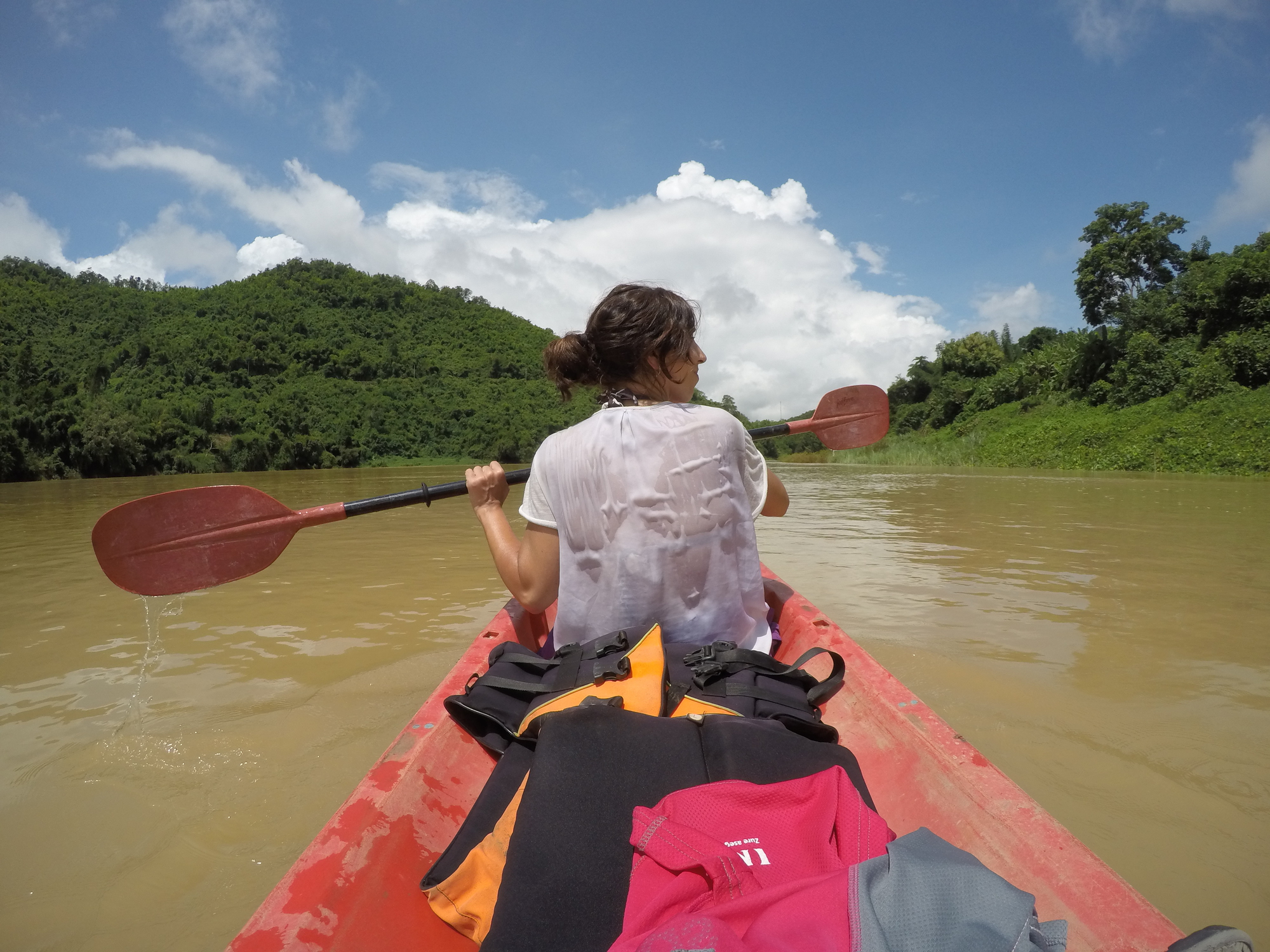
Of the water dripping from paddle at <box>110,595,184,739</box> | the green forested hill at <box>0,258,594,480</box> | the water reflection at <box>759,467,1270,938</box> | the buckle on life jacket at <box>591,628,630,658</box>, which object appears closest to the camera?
the buckle on life jacket at <box>591,628,630,658</box>

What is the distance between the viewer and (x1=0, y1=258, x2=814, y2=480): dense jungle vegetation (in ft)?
80.1

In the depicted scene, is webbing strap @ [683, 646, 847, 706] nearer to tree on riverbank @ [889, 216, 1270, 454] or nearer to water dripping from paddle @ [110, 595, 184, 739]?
water dripping from paddle @ [110, 595, 184, 739]

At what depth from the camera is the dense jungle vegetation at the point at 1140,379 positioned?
1858 centimetres

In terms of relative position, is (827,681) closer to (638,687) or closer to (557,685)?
(638,687)

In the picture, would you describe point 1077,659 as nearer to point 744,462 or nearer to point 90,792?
point 744,462

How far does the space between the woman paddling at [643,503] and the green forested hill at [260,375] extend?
25.8 meters

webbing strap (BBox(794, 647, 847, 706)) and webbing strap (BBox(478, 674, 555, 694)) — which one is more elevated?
webbing strap (BBox(478, 674, 555, 694))

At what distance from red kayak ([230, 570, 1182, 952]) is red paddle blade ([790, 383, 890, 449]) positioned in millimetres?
2052

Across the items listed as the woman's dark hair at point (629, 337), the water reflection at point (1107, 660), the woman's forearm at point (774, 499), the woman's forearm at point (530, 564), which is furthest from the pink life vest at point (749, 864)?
the water reflection at point (1107, 660)

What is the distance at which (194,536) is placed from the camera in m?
2.67

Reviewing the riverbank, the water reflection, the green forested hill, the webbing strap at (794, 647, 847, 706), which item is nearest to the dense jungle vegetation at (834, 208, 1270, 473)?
the riverbank

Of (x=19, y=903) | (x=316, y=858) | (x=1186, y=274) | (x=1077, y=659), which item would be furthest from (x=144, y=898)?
(x=1186, y=274)

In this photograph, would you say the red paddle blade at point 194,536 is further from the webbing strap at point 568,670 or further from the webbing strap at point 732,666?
the webbing strap at point 732,666

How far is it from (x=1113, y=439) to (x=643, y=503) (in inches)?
955
